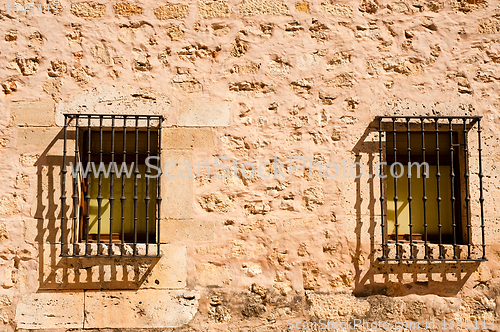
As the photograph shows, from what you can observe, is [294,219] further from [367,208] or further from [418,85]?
[418,85]

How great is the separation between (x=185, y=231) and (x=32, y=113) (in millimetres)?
1437

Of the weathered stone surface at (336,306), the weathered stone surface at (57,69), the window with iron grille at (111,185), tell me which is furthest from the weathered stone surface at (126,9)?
the weathered stone surface at (336,306)

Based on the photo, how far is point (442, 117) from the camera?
2918 mm

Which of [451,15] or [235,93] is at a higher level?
[451,15]

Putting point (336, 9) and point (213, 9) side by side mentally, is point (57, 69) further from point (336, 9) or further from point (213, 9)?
point (336, 9)

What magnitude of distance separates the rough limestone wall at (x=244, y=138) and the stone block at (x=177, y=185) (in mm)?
15

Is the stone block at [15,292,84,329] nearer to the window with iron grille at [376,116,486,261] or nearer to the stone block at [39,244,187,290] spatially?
the stone block at [39,244,187,290]

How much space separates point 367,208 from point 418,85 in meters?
1.02

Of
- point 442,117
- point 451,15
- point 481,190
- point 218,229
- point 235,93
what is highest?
point 451,15

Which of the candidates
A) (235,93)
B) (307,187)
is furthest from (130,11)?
(307,187)

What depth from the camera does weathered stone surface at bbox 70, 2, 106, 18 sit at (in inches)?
119

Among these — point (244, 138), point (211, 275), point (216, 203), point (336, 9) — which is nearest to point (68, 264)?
point (211, 275)

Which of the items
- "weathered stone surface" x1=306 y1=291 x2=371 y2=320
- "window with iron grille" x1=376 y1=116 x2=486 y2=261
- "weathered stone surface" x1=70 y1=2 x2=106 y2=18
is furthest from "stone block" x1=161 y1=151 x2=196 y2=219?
"window with iron grille" x1=376 y1=116 x2=486 y2=261

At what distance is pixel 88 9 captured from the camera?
9.91 feet
